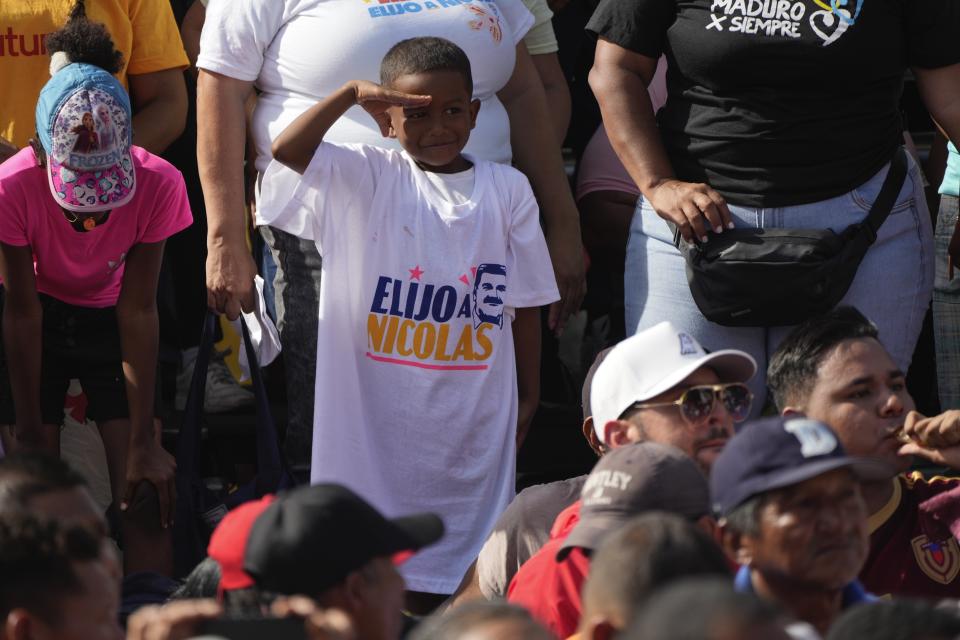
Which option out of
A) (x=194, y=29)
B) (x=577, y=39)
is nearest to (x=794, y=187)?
(x=577, y=39)

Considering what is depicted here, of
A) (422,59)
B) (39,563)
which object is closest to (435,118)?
(422,59)

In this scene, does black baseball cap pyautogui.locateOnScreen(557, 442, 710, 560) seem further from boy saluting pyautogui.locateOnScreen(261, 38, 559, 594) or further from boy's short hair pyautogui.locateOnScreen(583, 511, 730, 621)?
boy saluting pyautogui.locateOnScreen(261, 38, 559, 594)

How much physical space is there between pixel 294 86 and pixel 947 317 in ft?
6.54

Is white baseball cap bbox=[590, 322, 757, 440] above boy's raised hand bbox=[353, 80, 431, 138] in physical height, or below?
below

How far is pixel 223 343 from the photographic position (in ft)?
17.1

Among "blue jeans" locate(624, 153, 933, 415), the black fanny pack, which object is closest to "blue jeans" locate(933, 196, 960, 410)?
"blue jeans" locate(624, 153, 933, 415)

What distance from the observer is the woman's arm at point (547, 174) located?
15.1ft

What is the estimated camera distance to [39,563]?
2646mm

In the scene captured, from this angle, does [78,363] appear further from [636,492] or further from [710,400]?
[636,492]

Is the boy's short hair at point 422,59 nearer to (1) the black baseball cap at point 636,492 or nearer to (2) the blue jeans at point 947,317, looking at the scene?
(1) the black baseball cap at point 636,492

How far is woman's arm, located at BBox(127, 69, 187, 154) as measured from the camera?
4.81 m

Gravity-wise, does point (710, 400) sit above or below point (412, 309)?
below

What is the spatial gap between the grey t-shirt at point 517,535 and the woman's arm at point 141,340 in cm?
103

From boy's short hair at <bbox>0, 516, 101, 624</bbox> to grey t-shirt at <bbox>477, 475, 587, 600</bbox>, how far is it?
1.19 m
